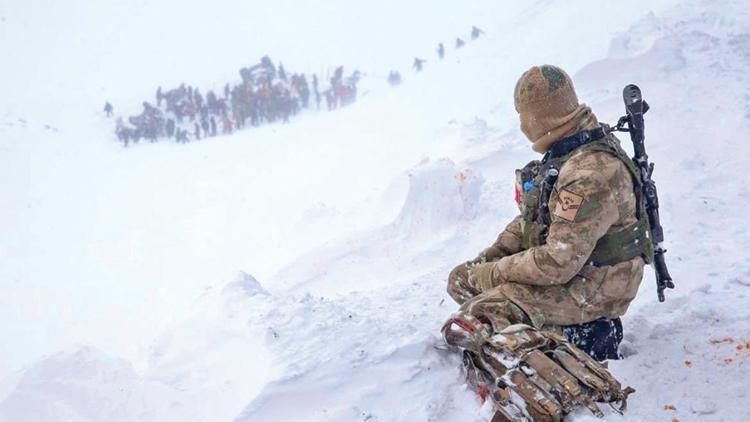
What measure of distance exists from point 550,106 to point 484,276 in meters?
0.98

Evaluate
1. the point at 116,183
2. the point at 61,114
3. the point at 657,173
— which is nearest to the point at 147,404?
the point at 657,173

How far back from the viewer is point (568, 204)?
251 cm

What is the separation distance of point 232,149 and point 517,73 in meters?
11.3

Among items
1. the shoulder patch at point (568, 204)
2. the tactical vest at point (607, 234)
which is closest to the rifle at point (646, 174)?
the tactical vest at point (607, 234)

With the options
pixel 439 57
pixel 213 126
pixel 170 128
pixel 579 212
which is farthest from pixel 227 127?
pixel 579 212

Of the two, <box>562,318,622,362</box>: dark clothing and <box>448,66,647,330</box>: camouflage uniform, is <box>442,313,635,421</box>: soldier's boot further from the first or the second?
→ <box>562,318,622,362</box>: dark clothing

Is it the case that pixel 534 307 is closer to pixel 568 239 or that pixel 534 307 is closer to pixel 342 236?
pixel 568 239

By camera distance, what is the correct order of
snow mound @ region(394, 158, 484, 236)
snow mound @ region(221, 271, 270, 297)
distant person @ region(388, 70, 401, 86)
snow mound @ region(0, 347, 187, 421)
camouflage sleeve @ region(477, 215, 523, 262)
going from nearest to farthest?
1. snow mound @ region(0, 347, 187, 421)
2. camouflage sleeve @ region(477, 215, 523, 262)
3. snow mound @ region(221, 271, 270, 297)
4. snow mound @ region(394, 158, 484, 236)
5. distant person @ region(388, 70, 401, 86)

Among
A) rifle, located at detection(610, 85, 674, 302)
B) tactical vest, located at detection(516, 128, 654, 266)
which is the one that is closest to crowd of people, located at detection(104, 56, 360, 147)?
rifle, located at detection(610, 85, 674, 302)

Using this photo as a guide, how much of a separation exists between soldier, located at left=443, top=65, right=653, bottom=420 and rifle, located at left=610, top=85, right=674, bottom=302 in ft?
1.01

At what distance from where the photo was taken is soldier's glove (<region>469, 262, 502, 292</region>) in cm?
293

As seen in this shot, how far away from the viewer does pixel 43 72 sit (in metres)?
30.4

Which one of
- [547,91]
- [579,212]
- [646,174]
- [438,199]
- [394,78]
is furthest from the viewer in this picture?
[394,78]

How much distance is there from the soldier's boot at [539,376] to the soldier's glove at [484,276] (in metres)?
0.51
